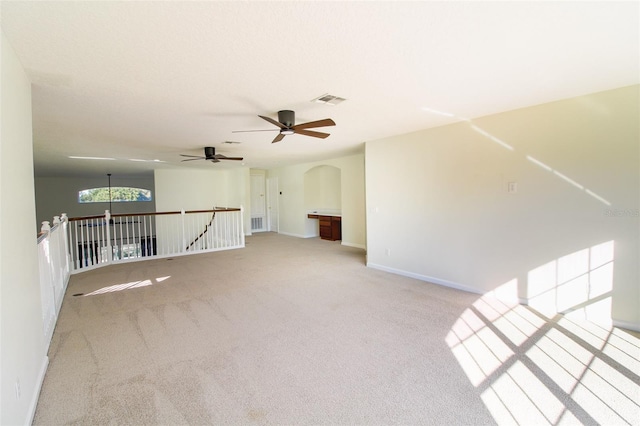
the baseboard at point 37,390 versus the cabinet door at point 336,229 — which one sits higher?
the cabinet door at point 336,229

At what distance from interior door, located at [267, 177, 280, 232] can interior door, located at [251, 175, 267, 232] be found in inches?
8.0

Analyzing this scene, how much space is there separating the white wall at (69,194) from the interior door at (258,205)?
5838 millimetres

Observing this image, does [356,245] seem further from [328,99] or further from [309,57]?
[309,57]

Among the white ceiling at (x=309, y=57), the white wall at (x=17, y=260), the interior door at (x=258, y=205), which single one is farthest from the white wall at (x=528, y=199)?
the interior door at (x=258, y=205)

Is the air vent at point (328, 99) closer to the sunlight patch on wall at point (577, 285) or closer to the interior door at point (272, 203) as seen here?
the sunlight patch on wall at point (577, 285)

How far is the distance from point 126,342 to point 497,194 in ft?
15.4

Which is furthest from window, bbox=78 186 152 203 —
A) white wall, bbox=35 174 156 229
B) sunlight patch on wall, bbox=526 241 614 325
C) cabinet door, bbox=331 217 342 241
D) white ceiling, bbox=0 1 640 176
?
sunlight patch on wall, bbox=526 241 614 325

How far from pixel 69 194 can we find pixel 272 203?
987 centimetres

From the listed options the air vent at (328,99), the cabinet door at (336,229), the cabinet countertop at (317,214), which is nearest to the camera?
the air vent at (328,99)

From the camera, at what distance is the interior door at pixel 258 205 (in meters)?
10.7

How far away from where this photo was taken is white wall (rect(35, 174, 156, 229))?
12203 mm

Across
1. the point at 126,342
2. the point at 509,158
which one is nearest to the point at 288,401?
the point at 126,342

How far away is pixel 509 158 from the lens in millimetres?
3633

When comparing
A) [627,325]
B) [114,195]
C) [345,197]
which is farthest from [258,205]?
[627,325]
